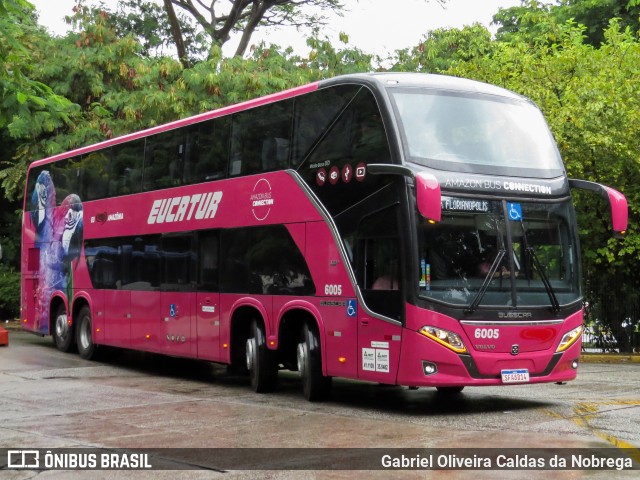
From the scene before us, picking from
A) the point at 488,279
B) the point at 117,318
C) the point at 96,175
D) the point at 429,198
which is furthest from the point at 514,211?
the point at 96,175

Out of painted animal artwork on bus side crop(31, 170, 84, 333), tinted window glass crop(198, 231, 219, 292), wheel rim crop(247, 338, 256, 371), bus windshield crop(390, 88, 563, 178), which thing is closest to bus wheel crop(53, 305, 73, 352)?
painted animal artwork on bus side crop(31, 170, 84, 333)

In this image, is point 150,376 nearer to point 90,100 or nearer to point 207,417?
point 207,417

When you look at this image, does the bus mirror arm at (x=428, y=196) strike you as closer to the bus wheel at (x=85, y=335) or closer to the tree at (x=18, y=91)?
the tree at (x=18, y=91)

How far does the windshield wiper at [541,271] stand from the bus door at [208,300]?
543 centimetres

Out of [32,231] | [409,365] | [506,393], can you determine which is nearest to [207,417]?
[409,365]

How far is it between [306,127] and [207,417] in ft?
14.0

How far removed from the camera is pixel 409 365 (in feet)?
40.2

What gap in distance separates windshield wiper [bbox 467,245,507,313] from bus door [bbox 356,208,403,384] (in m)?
0.87

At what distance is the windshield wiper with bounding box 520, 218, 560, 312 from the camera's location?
503 inches

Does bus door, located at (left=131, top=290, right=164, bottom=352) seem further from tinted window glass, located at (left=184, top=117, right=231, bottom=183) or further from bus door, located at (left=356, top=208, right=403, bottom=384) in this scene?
bus door, located at (left=356, top=208, right=403, bottom=384)

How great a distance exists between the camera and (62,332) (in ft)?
75.2

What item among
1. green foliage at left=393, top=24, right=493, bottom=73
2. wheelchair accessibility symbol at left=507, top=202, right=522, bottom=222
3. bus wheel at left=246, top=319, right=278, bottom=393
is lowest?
bus wheel at left=246, top=319, right=278, bottom=393

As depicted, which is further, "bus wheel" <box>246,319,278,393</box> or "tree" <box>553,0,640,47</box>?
"tree" <box>553,0,640,47</box>

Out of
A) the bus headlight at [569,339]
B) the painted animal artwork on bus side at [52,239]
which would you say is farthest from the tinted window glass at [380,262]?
the painted animal artwork on bus side at [52,239]
